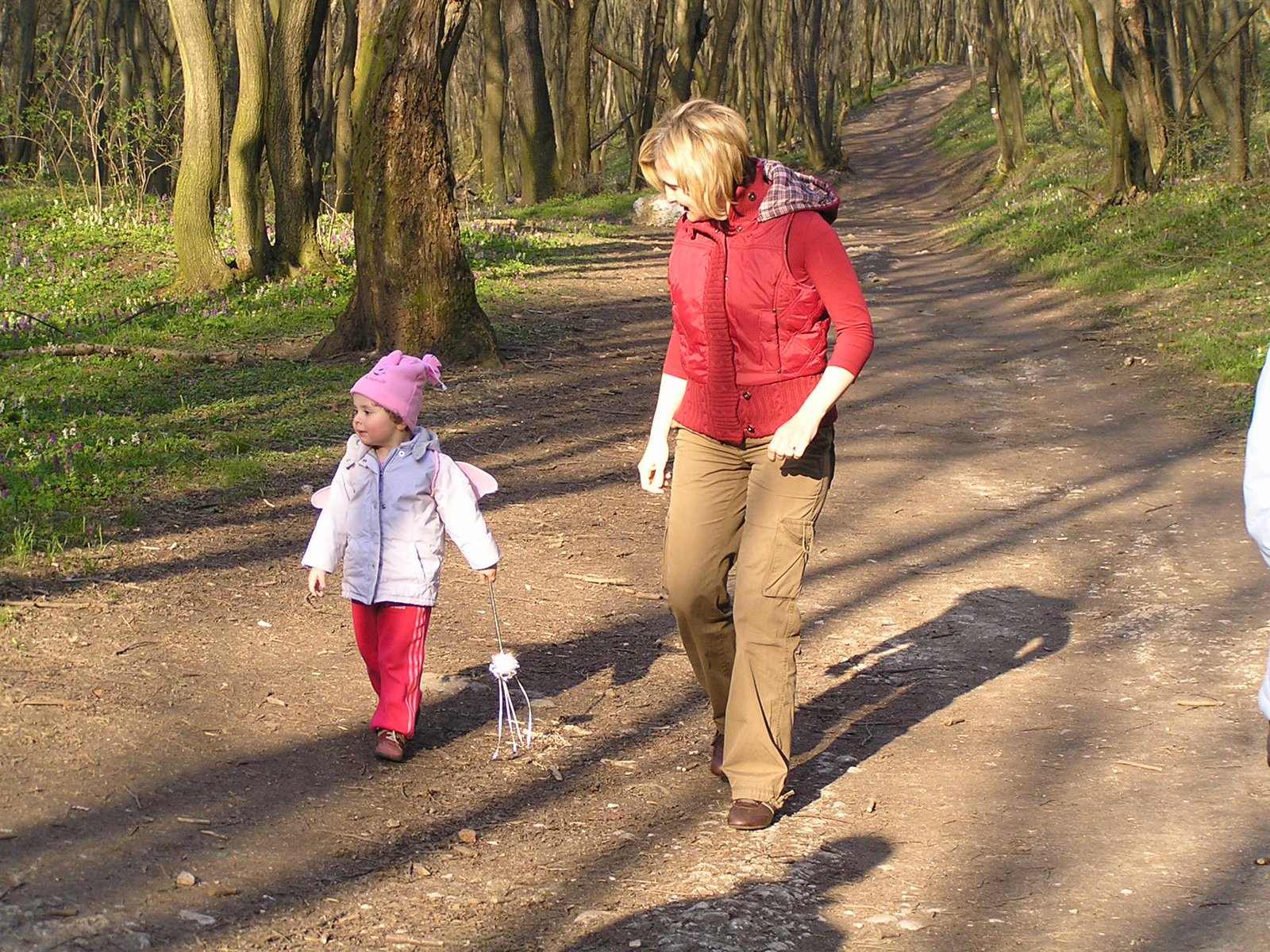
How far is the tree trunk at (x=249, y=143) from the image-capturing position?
44.5 feet

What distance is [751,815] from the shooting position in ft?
13.1

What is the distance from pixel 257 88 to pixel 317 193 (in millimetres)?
1378

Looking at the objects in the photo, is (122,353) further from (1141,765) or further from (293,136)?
(1141,765)

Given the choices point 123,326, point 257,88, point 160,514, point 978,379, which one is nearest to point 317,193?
point 257,88

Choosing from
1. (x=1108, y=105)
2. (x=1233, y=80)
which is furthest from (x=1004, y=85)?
(x=1233, y=80)

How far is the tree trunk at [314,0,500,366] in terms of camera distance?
9.79m

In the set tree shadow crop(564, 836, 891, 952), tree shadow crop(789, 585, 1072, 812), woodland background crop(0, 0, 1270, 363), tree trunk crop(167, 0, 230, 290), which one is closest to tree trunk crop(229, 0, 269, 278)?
woodland background crop(0, 0, 1270, 363)

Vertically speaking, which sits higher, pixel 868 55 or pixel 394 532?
pixel 868 55

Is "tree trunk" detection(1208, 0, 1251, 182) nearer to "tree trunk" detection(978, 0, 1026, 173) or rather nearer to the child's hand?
"tree trunk" detection(978, 0, 1026, 173)

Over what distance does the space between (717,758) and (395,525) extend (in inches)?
53.1

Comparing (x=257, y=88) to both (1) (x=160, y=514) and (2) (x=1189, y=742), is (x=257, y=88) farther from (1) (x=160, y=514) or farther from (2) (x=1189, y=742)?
(2) (x=1189, y=742)

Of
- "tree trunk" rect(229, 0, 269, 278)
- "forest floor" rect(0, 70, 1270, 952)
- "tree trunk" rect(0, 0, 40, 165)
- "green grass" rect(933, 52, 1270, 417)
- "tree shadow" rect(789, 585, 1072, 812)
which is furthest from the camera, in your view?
"tree trunk" rect(0, 0, 40, 165)

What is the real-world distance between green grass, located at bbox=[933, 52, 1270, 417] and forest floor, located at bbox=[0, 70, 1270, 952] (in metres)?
3.17

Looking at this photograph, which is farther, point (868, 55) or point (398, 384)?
point (868, 55)
